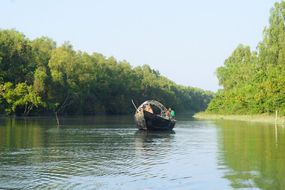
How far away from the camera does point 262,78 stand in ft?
281

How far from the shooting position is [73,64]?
342 ft

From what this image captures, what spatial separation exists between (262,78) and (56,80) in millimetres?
38071

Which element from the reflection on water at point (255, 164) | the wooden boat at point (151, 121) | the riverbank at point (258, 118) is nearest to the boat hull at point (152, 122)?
the wooden boat at point (151, 121)

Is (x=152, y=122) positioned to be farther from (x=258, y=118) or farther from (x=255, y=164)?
(x=258, y=118)

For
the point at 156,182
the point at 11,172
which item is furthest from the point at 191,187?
the point at 11,172

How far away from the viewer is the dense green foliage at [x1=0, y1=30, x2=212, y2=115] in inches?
3617

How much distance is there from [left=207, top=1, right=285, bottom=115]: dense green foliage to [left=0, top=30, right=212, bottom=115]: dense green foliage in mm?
28811

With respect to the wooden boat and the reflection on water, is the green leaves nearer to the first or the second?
the wooden boat

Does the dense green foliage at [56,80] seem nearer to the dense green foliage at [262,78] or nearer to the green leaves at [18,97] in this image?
the green leaves at [18,97]

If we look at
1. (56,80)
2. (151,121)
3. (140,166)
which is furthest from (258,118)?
(140,166)

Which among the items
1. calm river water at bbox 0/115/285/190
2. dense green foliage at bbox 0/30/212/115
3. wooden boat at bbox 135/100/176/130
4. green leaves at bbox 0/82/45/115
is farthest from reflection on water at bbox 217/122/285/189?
dense green foliage at bbox 0/30/212/115

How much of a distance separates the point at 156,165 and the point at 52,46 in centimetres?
9516

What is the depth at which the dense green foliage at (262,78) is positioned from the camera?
7500cm

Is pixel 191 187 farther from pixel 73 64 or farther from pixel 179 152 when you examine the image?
pixel 73 64
